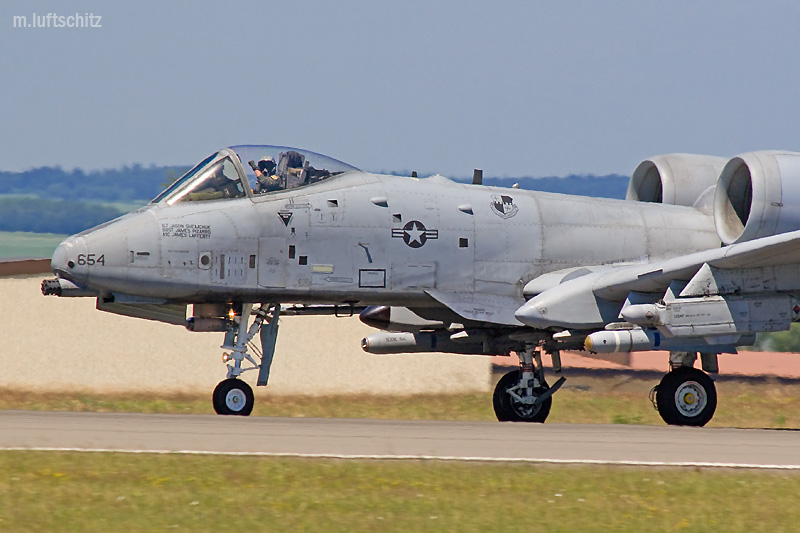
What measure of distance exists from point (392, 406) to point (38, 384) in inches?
291

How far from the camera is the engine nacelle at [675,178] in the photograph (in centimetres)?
1853

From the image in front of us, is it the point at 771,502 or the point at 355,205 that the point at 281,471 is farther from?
the point at 355,205

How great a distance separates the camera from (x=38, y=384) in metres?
24.0

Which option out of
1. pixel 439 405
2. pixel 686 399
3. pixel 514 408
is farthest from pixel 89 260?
pixel 439 405

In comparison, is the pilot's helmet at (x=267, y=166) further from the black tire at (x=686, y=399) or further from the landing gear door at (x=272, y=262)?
the black tire at (x=686, y=399)

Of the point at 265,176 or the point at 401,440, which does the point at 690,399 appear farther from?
the point at 265,176

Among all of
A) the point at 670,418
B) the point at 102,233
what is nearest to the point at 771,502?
the point at 670,418

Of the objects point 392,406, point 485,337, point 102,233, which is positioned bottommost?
point 392,406

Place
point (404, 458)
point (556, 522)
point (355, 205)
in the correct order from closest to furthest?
point (556, 522) < point (404, 458) < point (355, 205)

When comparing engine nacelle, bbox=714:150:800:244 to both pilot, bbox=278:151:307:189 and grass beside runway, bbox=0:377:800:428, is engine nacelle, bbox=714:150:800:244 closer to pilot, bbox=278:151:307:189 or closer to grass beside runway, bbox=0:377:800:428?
pilot, bbox=278:151:307:189

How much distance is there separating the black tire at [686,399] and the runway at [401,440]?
1.80 metres

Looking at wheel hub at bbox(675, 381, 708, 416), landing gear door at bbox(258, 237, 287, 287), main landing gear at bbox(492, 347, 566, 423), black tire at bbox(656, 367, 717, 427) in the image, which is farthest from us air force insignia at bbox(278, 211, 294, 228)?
wheel hub at bbox(675, 381, 708, 416)

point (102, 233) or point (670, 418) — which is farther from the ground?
point (102, 233)

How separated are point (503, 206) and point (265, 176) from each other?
136 inches
